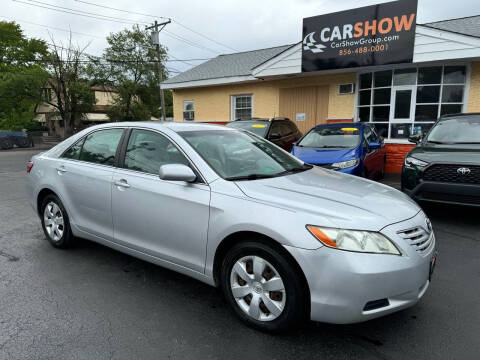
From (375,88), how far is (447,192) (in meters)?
6.61

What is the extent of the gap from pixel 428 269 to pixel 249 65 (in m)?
13.1

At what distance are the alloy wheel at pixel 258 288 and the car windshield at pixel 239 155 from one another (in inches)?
29.6

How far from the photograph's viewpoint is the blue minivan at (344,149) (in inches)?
273

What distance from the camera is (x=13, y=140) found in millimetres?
28141

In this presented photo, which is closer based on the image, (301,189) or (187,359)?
(187,359)

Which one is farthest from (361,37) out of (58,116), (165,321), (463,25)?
(58,116)

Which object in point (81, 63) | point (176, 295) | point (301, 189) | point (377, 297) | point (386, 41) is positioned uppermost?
point (81, 63)

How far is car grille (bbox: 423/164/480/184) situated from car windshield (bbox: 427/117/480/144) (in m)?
1.14

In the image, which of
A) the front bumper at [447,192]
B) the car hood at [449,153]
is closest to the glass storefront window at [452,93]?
the car hood at [449,153]

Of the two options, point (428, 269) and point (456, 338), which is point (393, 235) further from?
point (456, 338)

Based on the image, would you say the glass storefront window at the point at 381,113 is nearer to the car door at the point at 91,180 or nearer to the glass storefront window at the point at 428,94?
the glass storefront window at the point at 428,94

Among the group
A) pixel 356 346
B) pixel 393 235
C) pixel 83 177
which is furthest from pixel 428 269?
pixel 83 177

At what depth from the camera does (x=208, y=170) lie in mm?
2963

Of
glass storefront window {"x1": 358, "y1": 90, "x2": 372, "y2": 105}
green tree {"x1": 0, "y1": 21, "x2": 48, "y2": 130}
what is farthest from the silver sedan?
green tree {"x1": 0, "y1": 21, "x2": 48, "y2": 130}
